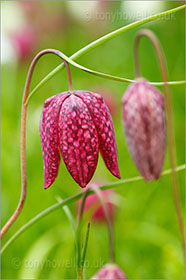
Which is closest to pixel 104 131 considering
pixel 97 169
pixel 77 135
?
pixel 77 135

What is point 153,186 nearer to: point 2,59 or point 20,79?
point 2,59

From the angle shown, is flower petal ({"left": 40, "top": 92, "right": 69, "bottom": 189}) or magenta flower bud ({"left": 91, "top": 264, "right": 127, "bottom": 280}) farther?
magenta flower bud ({"left": 91, "top": 264, "right": 127, "bottom": 280})

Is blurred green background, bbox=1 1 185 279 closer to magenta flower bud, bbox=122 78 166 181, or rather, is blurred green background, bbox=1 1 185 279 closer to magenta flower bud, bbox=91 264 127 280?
magenta flower bud, bbox=91 264 127 280

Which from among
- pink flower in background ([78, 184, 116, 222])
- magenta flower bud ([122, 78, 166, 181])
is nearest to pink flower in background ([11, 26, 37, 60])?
pink flower in background ([78, 184, 116, 222])

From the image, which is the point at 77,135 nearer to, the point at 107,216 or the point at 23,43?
the point at 107,216

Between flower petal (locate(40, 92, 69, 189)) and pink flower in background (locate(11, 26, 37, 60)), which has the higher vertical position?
pink flower in background (locate(11, 26, 37, 60))

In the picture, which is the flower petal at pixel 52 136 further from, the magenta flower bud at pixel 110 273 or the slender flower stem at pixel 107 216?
the magenta flower bud at pixel 110 273

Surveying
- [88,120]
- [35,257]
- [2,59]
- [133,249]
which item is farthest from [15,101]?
[88,120]
